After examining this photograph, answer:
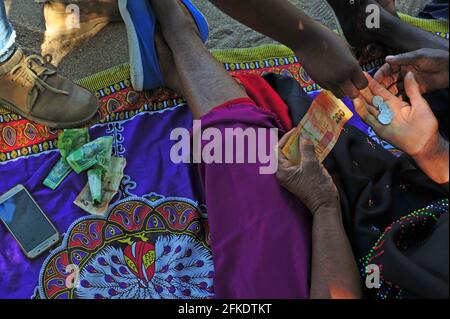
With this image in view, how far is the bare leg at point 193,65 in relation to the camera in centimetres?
158

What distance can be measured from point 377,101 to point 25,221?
1059 mm

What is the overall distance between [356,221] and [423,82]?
403mm

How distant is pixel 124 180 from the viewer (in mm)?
1727

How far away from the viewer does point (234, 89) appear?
158cm

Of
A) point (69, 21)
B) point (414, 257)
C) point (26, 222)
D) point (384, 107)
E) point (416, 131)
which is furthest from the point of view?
point (69, 21)

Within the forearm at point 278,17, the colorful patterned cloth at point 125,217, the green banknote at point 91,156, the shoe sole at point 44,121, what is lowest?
the colorful patterned cloth at point 125,217

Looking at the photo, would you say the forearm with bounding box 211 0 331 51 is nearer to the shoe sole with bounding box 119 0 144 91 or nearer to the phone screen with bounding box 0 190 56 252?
the shoe sole with bounding box 119 0 144 91

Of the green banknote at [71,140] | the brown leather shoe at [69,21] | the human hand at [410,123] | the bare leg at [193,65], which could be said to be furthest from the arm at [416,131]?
the brown leather shoe at [69,21]

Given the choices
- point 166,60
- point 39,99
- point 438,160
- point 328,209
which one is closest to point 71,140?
point 39,99

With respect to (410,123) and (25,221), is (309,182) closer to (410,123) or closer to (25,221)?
(410,123)

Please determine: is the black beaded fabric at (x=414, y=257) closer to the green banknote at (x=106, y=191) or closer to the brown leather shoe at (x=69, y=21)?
the green banknote at (x=106, y=191)

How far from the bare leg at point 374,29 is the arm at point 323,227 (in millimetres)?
685

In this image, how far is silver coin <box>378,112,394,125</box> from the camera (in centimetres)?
124
